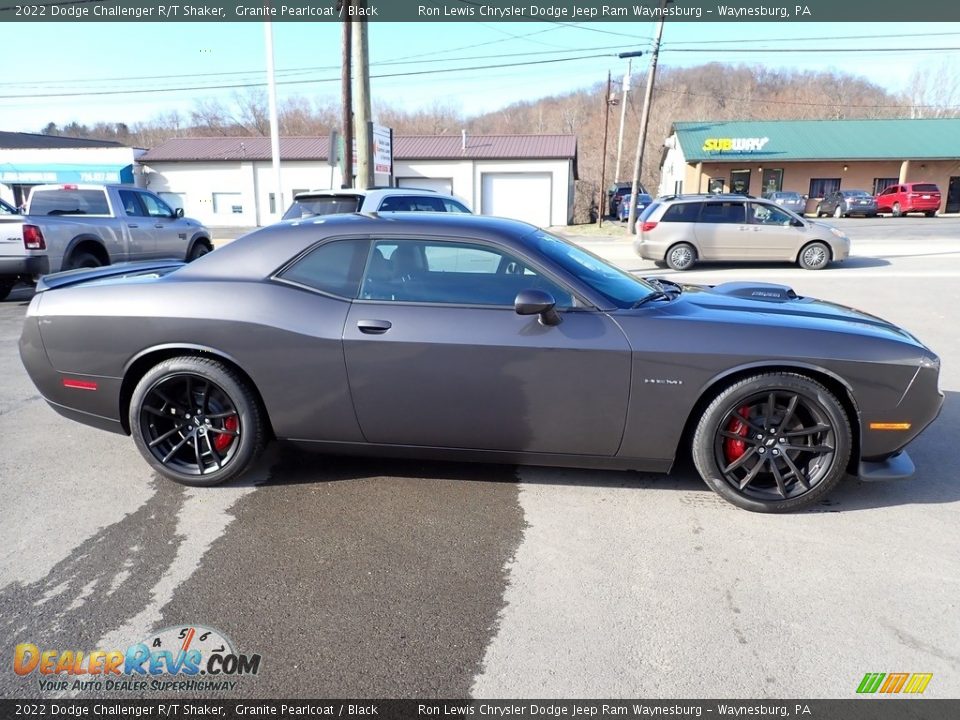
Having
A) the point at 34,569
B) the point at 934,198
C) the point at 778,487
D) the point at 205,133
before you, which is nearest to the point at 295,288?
the point at 34,569

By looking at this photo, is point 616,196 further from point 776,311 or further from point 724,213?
point 776,311

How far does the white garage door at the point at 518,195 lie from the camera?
37.3 meters

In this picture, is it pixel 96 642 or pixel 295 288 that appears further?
Answer: pixel 295 288

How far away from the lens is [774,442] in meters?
3.25

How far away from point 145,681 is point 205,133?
89125 millimetres

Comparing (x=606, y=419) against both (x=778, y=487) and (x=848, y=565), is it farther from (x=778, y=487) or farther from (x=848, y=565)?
(x=848, y=565)

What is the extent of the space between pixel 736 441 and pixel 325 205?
7283 millimetres

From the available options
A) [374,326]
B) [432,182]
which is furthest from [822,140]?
[374,326]

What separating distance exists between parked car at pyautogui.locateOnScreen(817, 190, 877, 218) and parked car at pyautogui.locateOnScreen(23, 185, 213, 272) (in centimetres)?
3564

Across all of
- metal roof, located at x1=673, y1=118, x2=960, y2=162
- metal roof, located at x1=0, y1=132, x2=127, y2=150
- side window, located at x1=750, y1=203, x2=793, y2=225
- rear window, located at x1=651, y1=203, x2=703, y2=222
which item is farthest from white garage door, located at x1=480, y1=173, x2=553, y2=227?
metal roof, located at x1=0, y1=132, x2=127, y2=150

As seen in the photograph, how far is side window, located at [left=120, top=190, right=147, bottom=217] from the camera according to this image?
36.0 feet

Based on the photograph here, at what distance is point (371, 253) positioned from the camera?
3.49 meters

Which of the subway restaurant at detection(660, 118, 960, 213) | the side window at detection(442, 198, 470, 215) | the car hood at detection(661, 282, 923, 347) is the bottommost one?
the car hood at detection(661, 282, 923, 347)

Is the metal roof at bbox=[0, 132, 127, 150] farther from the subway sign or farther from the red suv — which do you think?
the red suv
